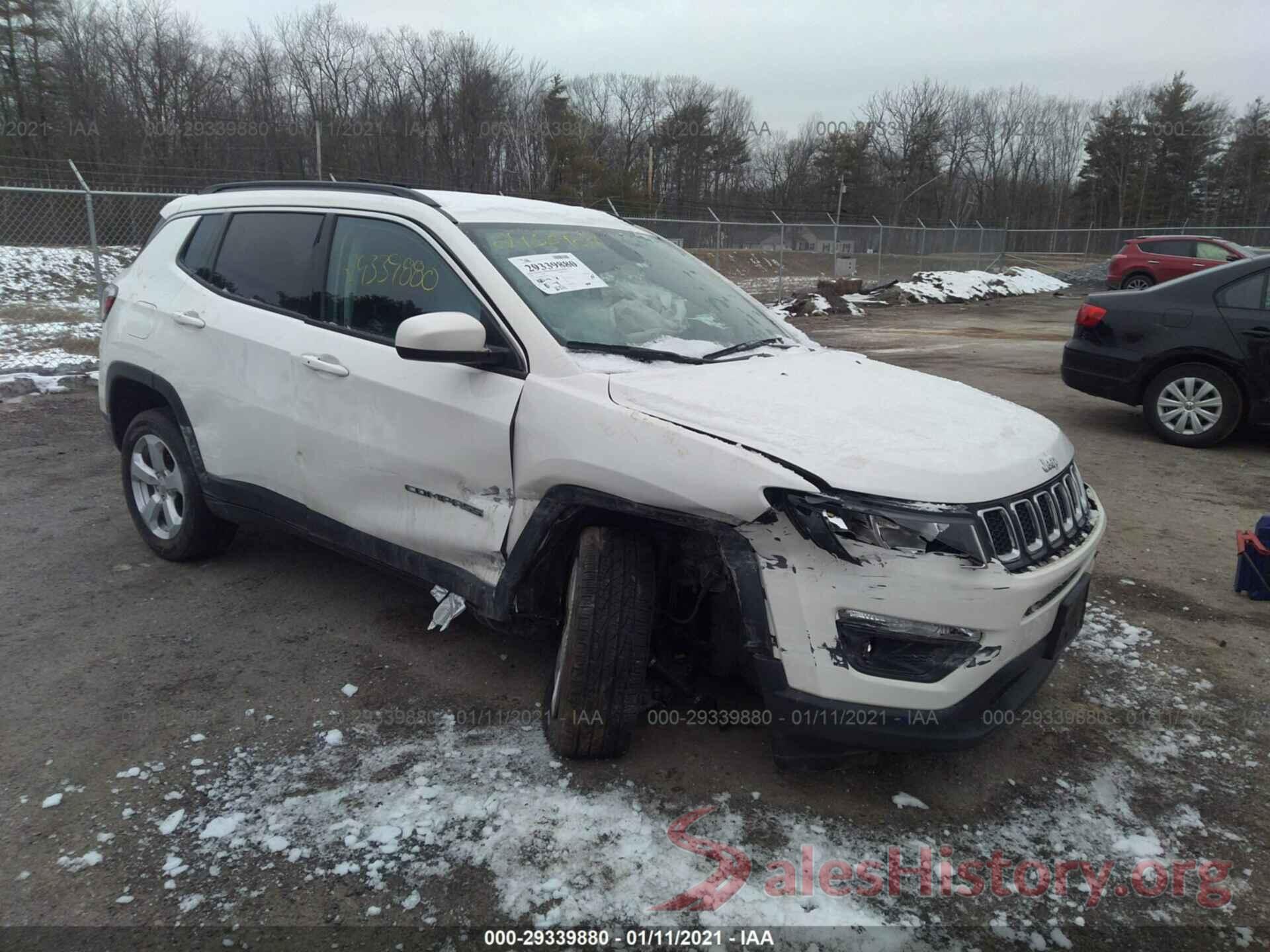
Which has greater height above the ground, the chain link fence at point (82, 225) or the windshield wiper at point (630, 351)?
the chain link fence at point (82, 225)

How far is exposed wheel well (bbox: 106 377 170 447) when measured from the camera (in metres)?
4.33

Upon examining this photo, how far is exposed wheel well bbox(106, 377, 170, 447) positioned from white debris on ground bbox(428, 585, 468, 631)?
1.75 metres

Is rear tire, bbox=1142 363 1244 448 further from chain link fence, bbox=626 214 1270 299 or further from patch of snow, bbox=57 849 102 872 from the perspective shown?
chain link fence, bbox=626 214 1270 299

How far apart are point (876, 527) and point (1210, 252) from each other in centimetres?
2265

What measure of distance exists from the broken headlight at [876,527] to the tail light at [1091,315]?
5833 mm

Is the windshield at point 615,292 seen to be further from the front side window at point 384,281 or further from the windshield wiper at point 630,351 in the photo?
the front side window at point 384,281

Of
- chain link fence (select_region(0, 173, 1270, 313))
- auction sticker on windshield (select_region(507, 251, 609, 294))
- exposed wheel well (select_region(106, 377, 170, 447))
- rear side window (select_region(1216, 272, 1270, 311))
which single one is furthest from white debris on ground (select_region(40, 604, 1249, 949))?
chain link fence (select_region(0, 173, 1270, 313))

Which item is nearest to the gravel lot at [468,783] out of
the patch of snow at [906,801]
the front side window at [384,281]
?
the patch of snow at [906,801]

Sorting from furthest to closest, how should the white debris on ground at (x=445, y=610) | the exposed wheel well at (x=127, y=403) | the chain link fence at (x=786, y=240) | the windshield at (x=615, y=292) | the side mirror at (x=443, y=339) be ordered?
the chain link fence at (x=786, y=240), the exposed wheel well at (x=127, y=403), the white debris on ground at (x=445, y=610), the windshield at (x=615, y=292), the side mirror at (x=443, y=339)

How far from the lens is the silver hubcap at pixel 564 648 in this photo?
2668 millimetres

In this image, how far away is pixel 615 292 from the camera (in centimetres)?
329

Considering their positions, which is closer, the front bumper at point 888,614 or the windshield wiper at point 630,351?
the front bumper at point 888,614

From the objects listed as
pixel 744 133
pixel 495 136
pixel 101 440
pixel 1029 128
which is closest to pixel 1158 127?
pixel 1029 128

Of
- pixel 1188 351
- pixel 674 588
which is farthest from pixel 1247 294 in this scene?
pixel 674 588
